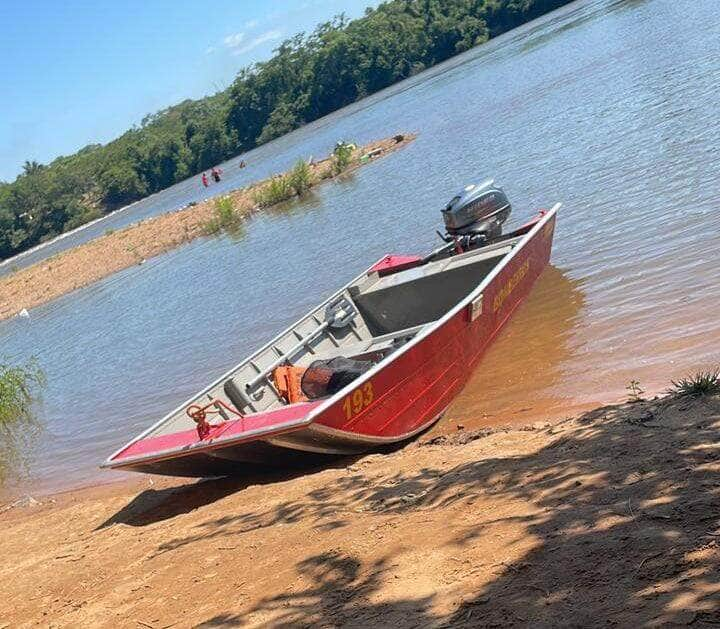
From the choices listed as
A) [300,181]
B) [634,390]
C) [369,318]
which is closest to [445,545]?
[634,390]

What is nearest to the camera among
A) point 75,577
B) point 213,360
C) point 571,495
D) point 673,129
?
point 571,495

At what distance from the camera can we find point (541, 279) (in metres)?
11.0

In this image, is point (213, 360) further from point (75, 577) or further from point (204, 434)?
point (75, 577)

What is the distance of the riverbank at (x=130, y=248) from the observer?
106 feet

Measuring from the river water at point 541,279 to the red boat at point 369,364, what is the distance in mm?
543

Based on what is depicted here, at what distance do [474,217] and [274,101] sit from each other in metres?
94.6

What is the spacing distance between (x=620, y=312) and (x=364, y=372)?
3.10 meters

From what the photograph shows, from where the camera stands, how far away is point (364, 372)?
7.61 meters

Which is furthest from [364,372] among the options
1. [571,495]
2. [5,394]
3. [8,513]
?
[5,394]

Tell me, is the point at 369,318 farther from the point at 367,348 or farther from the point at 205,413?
the point at 205,413

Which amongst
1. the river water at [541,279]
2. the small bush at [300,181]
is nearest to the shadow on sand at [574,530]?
the river water at [541,279]

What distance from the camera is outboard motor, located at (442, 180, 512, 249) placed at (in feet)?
36.1

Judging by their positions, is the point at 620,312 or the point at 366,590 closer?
the point at 366,590

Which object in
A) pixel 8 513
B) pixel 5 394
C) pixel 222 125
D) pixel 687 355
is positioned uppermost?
pixel 222 125
